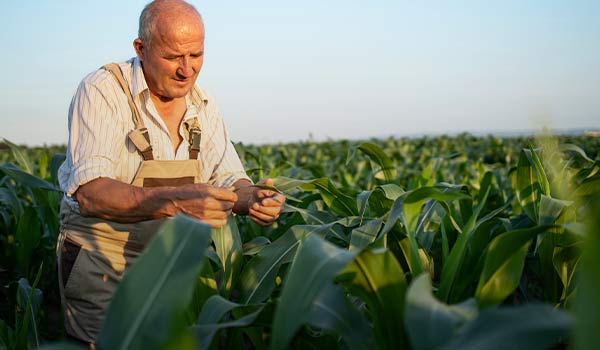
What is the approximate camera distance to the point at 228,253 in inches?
71.9

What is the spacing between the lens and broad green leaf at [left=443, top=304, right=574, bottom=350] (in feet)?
2.46

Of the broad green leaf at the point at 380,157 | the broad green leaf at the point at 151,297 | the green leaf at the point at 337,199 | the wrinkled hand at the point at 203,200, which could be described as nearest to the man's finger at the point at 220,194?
the wrinkled hand at the point at 203,200

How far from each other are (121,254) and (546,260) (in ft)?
4.95

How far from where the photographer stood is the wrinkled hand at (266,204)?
1.94 m

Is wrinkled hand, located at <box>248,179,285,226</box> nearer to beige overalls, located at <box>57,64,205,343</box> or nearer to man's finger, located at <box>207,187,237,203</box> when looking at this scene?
man's finger, located at <box>207,187,237,203</box>

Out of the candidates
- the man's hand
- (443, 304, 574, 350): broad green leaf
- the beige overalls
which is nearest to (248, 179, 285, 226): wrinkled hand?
the man's hand

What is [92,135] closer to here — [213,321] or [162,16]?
[162,16]

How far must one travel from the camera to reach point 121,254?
2182 millimetres

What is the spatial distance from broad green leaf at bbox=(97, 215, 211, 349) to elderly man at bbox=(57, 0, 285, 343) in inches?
32.3

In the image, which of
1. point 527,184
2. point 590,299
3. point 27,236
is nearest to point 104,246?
point 27,236

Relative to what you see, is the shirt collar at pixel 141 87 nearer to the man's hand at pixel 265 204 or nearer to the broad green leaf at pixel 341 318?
the man's hand at pixel 265 204

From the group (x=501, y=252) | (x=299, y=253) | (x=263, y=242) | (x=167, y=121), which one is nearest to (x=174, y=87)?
(x=167, y=121)

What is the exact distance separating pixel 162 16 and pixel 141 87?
10.6 inches

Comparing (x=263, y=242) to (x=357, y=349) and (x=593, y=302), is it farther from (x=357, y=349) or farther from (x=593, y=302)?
(x=593, y=302)
